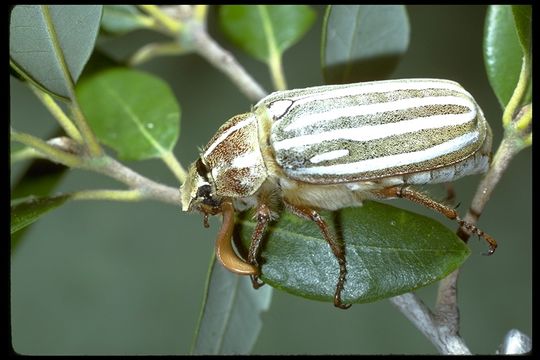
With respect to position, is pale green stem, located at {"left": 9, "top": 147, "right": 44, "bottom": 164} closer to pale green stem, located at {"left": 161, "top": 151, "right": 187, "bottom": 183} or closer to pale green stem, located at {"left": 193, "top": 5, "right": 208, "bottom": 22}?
pale green stem, located at {"left": 161, "top": 151, "right": 187, "bottom": 183}

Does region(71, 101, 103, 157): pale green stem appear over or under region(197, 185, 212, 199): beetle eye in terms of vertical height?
over

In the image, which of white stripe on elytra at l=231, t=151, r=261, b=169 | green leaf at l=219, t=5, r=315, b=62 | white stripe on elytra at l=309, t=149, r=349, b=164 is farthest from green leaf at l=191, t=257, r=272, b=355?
green leaf at l=219, t=5, r=315, b=62

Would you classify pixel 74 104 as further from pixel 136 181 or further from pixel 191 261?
pixel 191 261

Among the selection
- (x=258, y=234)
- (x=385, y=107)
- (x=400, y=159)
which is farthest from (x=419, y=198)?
(x=258, y=234)

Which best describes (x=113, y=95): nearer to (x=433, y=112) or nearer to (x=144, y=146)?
(x=144, y=146)

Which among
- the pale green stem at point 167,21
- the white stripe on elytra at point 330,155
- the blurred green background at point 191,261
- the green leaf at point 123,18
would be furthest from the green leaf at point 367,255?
the blurred green background at point 191,261

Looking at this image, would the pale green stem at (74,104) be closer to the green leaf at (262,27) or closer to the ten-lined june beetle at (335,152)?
the ten-lined june beetle at (335,152)
